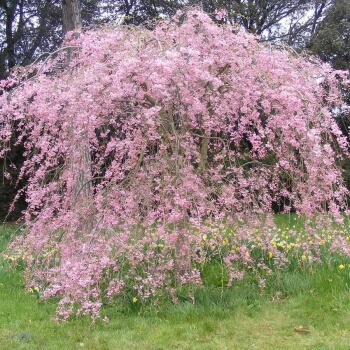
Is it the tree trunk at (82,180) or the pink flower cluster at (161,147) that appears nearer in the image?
the pink flower cluster at (161,147)

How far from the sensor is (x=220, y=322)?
371 centimetres

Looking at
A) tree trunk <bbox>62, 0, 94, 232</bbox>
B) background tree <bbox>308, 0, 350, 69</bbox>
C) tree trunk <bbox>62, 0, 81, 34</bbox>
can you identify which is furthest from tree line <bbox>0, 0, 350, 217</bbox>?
tree trunk <bbox>62, 0, 94, 232</bbox>

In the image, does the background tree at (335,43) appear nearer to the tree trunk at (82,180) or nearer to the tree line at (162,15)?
the tree line at (162,15)

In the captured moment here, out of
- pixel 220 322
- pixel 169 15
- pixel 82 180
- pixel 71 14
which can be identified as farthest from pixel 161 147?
pixel 169 15

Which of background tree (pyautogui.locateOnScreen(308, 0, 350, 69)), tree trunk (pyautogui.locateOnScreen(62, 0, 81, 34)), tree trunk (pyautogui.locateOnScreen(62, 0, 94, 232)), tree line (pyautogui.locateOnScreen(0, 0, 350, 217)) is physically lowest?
tree trunk (pyautogui.locateOnScreen(62, 0, 94, 232))

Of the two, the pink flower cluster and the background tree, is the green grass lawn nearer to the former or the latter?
the pink flower cluster

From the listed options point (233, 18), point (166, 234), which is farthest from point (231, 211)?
point (233, 18)

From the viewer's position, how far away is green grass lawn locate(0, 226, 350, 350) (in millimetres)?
3447

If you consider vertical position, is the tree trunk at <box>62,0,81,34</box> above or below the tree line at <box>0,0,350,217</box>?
below

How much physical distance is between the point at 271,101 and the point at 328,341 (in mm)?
1837

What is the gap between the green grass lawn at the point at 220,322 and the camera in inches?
136

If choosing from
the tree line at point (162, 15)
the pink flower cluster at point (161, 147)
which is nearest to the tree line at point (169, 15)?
the tree line at point (162, 15)

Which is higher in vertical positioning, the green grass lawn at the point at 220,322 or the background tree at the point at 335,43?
the background tree at the point at 335,43

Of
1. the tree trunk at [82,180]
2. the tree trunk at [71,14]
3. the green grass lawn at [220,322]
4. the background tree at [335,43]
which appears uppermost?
the background tree at [335,43]
